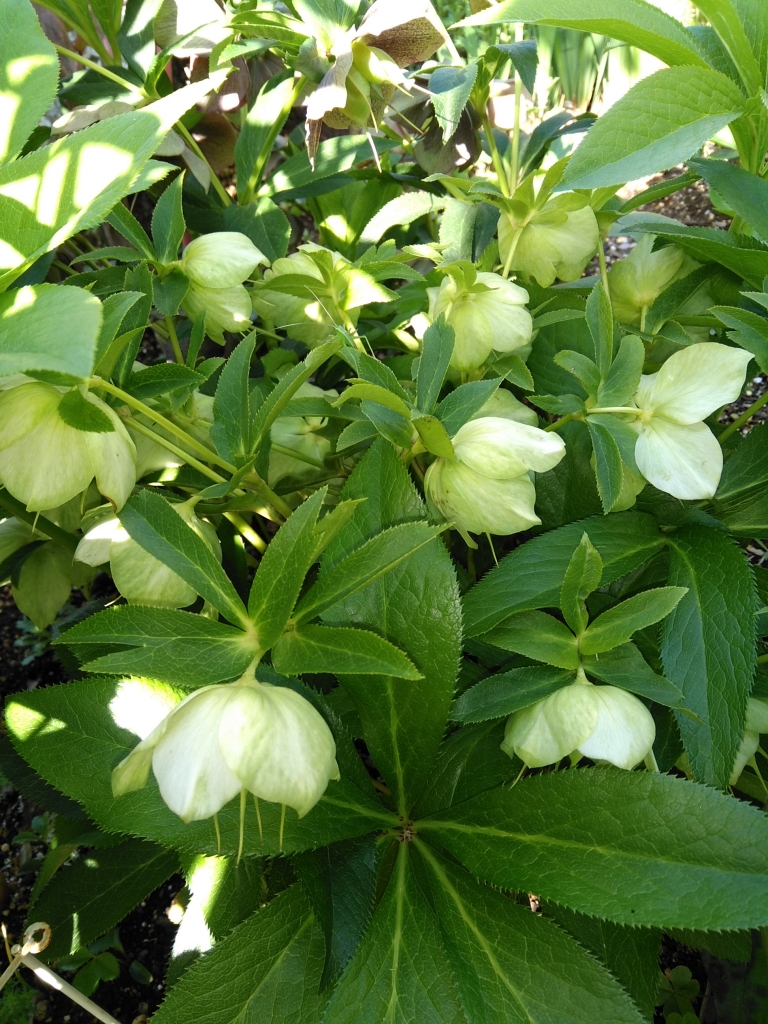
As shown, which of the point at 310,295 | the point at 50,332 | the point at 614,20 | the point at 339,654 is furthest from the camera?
the point at 310,295

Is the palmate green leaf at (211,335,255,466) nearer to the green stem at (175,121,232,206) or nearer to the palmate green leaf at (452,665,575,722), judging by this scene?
the palmate green leaf at (452,665,575,722)

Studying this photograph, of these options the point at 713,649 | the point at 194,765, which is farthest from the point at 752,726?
the point at 194,765

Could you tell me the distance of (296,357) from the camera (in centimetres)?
77

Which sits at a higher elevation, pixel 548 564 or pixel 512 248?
pixel 512 248

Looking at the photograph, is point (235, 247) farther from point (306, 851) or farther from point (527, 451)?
point (306, 851)

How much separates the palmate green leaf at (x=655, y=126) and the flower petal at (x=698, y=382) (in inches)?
5.0

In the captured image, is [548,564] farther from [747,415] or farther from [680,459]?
[747,415]

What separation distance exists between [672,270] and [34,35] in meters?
0.51

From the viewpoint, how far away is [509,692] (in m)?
0.51

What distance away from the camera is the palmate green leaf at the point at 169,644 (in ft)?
1.44

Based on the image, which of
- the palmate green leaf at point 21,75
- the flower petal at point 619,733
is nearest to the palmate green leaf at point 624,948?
the flower petal at point 619,733

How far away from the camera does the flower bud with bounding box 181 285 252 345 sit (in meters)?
0.63

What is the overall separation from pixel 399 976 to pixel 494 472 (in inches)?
14.0

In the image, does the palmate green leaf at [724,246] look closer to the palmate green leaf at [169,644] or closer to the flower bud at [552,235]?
the flower bud at [552,235]
